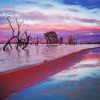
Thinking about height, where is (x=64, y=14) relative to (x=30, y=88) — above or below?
above

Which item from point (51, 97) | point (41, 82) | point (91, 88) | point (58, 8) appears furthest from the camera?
point (58, 8)

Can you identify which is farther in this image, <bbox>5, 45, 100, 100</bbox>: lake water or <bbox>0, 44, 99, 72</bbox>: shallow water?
<bbox>0, 44, 99, 72</bbox>: shallow water

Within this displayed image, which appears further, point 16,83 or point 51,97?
point 16,83

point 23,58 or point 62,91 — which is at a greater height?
point 62,91

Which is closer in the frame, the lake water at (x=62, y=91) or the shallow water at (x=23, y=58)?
the lake water at (x=62, y=91)

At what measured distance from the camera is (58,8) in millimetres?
7094

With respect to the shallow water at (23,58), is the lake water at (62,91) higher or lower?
higher

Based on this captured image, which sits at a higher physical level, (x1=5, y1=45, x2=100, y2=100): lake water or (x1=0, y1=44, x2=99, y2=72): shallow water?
(x1=5, y1=45, x2=100, y2=100): lake water

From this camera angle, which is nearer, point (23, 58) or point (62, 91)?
point (62, 91)

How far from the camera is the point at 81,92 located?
4539 mm

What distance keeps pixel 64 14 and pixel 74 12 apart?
309 mm

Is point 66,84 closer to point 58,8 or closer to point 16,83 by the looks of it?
point 16,83

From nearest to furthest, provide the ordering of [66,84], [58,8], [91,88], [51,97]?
[51,97], [91,88], [66,84], [58,8]

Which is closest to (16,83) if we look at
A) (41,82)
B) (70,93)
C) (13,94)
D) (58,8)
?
(41,82)
